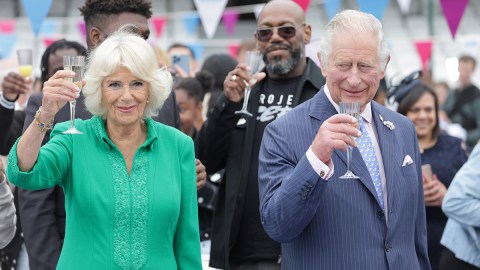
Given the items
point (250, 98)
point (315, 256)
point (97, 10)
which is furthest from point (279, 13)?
point (315, 256)

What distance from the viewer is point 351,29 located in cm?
418

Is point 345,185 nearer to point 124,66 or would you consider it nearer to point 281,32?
point 124,66

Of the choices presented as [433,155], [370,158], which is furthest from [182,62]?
[370,158]

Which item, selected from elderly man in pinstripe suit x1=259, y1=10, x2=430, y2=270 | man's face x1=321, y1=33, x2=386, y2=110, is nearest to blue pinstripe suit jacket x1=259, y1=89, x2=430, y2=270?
elderly man in pinstripe suit x1=259, y1=10, x2=430, y2=270

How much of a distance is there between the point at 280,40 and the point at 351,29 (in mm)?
1828

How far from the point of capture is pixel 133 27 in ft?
16.1

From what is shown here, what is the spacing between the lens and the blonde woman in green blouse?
4023mm

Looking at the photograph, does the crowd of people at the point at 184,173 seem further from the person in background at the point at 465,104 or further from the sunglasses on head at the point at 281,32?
the person in background at the point at 465,104

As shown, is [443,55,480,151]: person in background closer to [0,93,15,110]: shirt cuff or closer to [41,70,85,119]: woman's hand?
[0,93,15,110]: shirt cuff

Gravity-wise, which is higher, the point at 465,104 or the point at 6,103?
the point at 6,103

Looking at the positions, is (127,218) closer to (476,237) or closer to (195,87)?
(476,237)

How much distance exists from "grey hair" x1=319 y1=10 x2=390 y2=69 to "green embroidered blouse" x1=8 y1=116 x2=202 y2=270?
0.85 meters

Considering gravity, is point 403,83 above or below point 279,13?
below

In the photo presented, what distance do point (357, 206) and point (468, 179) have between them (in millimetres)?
2049
